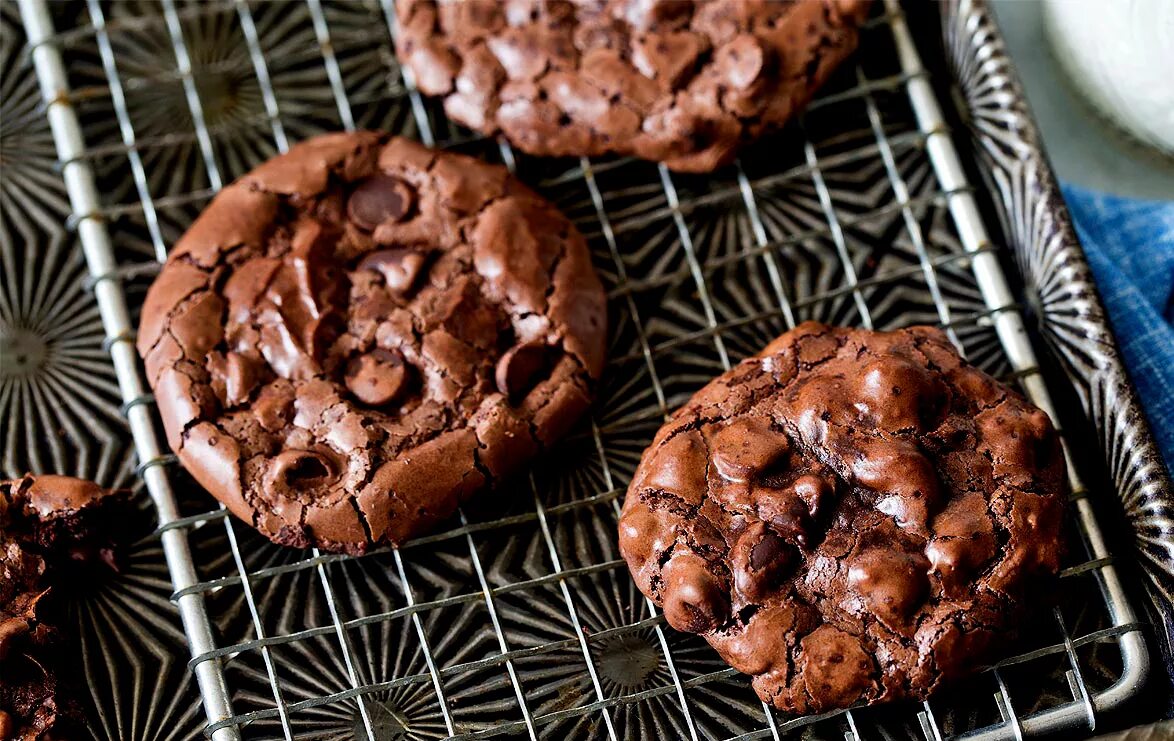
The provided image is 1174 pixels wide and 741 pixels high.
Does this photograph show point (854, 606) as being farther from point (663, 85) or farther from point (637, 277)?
point (663, 85)

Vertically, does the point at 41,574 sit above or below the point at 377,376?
below

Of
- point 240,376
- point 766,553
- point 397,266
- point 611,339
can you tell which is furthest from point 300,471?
point 766,553

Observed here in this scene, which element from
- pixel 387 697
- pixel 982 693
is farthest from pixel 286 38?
pixel 982 693

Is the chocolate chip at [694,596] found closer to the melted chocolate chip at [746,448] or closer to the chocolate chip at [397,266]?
the melted chocolate chip at [746,448]

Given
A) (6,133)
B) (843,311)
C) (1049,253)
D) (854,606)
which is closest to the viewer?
(854,606)

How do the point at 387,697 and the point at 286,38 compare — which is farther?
the point at 286,38

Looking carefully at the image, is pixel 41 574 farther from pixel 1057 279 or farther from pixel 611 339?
pixel 1057 279

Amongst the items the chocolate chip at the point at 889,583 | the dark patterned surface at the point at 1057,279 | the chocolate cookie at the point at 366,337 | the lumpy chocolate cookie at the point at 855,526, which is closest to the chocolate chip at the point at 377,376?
the chocolate cookie at the point at 366,337
